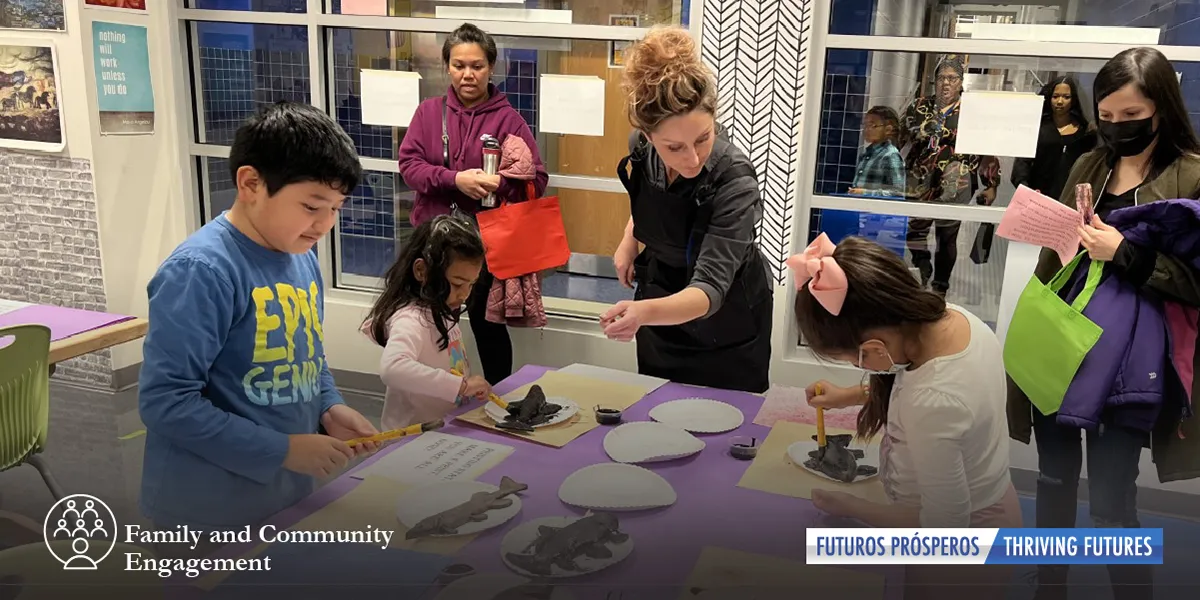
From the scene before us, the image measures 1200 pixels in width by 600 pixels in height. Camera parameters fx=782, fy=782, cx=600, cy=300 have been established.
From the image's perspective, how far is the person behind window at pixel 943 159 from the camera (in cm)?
210

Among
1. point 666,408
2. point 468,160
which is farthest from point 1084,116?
point 468,160

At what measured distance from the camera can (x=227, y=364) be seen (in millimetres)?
699

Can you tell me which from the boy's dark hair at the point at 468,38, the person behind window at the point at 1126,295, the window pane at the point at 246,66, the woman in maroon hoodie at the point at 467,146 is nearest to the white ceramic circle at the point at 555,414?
the person behind window at the point at 1126,295

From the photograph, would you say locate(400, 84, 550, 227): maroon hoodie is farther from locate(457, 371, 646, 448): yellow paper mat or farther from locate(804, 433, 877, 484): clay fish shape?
locate(804, 433, 877, 484): clay fish shape

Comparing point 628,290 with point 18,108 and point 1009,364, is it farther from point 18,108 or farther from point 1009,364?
point 18,108

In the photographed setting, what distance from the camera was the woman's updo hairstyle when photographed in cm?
107

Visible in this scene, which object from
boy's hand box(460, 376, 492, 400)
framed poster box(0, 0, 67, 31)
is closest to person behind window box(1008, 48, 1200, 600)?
boy's hand box(460, 376, 492, 400)

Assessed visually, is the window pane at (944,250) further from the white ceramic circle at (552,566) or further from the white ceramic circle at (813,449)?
the white ceramic circle at (552,566)

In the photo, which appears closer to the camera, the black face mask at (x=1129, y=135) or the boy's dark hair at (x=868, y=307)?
the boy's dark hair at (x=868, y=307)

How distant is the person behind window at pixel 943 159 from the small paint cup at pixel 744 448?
47.1 inches

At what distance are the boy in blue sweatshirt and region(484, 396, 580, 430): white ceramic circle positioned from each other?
1.06ft

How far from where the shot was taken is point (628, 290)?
144 cm

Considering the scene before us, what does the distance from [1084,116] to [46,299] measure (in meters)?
2.50

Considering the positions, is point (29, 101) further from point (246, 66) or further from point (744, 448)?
point (744, 448)
